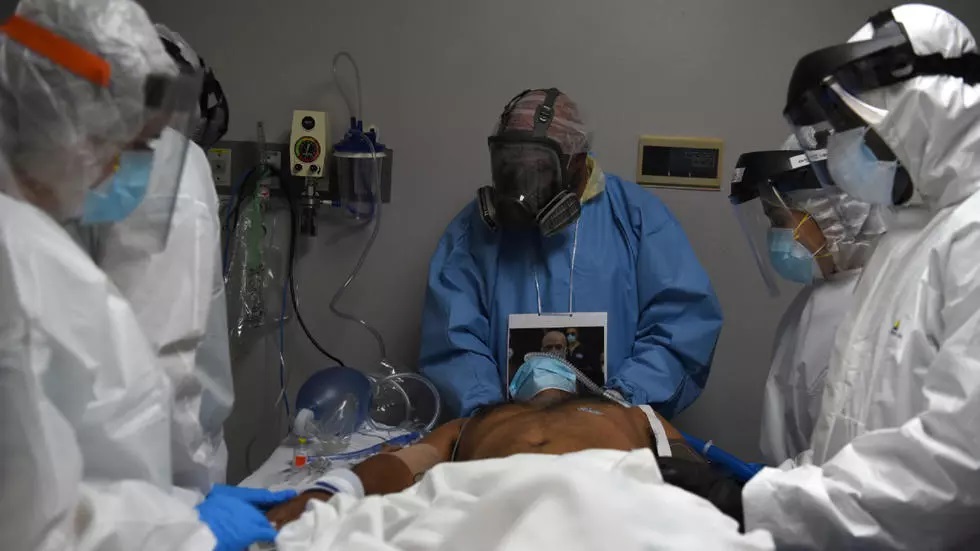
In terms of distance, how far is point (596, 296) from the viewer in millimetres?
2092

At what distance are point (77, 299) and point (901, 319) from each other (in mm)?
1247

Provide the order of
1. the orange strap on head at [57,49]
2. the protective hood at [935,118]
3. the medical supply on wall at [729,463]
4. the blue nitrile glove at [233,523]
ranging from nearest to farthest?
1. the orange strap on head at [57,49]
2. the blue nitrile glove at [233,523]
3. the protective hood at [935,118]
4. the medical supply on wall at [729,463]

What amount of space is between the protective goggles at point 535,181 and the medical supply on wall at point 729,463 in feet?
2.30

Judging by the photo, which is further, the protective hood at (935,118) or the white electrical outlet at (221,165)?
the white electrical outlet at (221,165)

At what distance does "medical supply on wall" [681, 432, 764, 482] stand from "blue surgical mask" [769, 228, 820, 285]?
506mm

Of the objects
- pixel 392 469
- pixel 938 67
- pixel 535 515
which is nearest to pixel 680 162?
pixel 938 67

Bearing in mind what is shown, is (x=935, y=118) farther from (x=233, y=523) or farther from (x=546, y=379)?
(x=233, y=523)

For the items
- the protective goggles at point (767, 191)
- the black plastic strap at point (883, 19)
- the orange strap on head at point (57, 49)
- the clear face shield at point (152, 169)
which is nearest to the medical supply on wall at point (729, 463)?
the protective goggles at point (767, 191)

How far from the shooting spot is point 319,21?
7.90 ft

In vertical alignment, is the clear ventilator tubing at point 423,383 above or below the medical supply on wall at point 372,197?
below

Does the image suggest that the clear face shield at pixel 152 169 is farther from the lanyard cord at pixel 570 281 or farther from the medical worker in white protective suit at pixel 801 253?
the medical worker in white protective suit at pixel 801 253

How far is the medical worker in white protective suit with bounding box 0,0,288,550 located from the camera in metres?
0.79

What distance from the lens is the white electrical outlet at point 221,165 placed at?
2400 mm

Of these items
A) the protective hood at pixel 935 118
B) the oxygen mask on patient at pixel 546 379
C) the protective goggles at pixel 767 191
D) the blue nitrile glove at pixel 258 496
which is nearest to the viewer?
the protective hood at pixel 935 118
